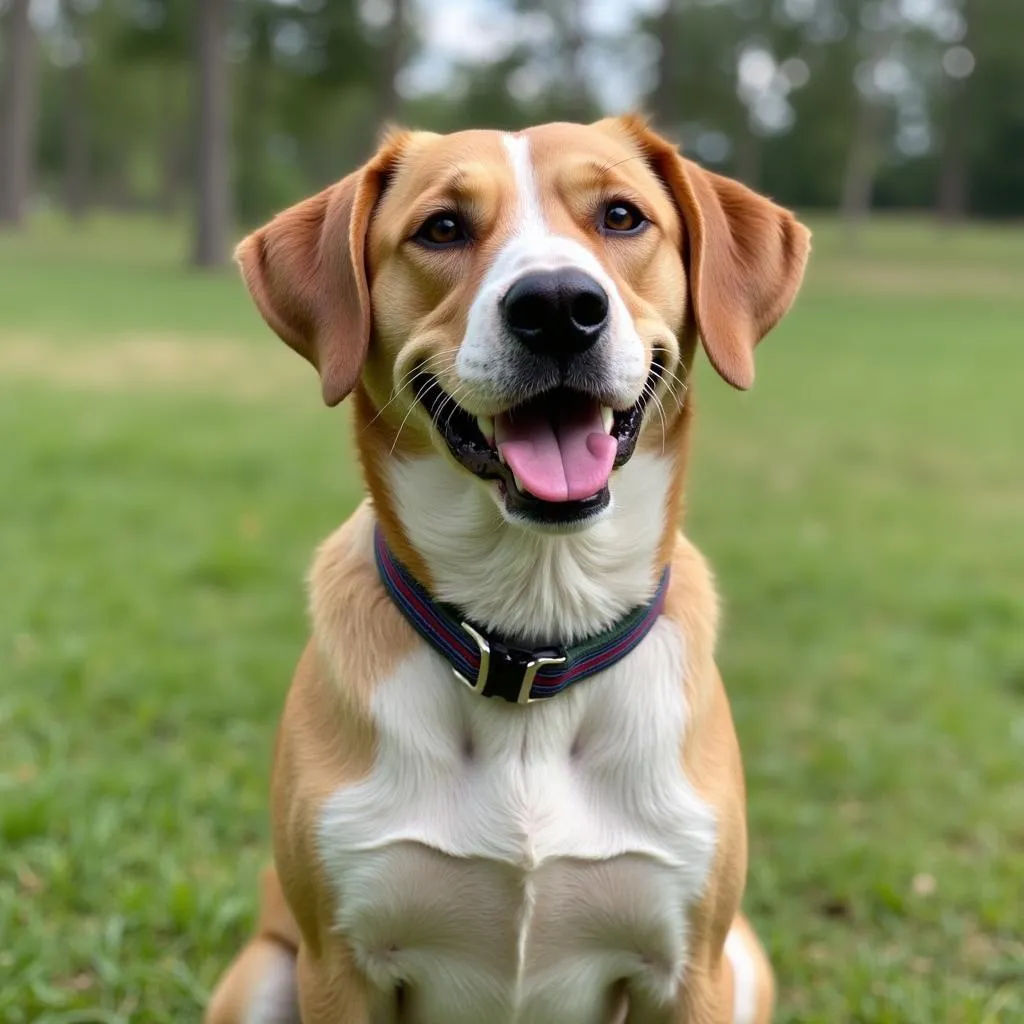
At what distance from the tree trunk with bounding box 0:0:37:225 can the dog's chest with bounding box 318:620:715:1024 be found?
1362 inches

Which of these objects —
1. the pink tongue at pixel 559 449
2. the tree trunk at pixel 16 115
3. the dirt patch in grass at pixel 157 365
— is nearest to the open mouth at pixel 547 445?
the pink tongue at pixel 559 449

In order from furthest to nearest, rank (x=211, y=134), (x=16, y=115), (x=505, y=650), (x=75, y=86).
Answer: (x=75, y=86), (x=16, y=115), (x=211, y=134), (x=505, y=650)

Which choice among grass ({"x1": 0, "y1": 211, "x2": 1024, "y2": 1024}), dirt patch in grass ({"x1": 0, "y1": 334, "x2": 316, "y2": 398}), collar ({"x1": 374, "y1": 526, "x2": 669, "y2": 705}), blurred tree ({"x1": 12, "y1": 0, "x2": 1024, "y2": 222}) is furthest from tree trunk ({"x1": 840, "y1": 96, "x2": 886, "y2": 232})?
collar ({"x1": 374, "y1": 526, "x2": 669, "y2": 705})

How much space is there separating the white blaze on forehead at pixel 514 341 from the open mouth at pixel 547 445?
3.5 inches

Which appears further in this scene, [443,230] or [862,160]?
[862,160]

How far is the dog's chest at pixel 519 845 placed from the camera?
7.30ft

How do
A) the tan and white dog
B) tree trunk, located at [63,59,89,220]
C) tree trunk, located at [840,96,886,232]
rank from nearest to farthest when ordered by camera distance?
the tan and white dog
tree trunk, located at [840,96,886,232]
tree trunk, located at [63,59,89,220]

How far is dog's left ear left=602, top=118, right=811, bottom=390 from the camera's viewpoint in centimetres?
248

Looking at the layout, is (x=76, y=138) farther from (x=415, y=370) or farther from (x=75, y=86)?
(x=415, y=370)

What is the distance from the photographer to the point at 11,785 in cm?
382

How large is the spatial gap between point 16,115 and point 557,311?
35.7 m

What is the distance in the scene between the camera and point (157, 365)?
12.4 meters

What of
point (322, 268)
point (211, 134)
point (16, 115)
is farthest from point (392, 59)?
point (322, 268)

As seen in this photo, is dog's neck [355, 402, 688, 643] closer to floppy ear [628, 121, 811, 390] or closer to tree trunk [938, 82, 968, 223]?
floppy ear [628, 121, 811, 390]
